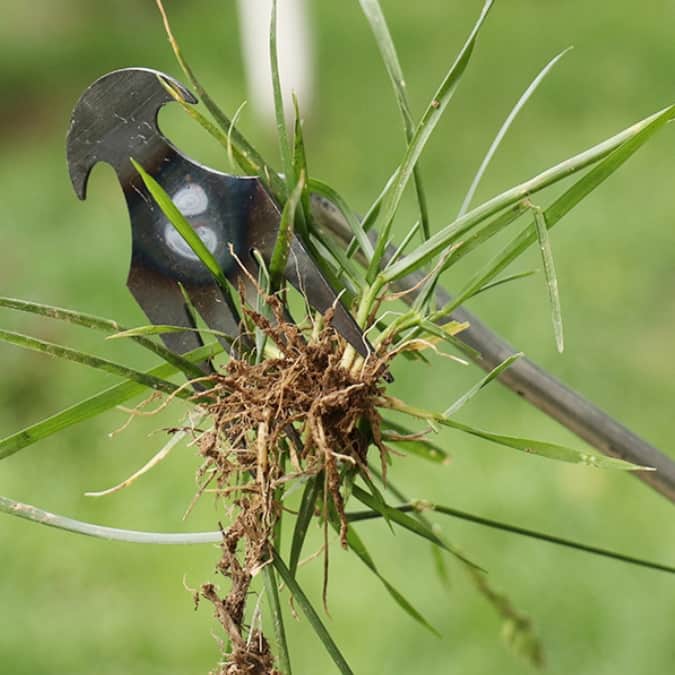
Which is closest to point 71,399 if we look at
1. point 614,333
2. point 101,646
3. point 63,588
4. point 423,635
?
point 63,588

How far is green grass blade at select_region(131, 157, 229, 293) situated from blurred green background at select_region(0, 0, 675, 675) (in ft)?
1.50

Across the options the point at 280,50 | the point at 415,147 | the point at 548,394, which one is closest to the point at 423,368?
the point at 280,50

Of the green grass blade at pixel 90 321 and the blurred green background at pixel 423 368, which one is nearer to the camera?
the green grass blade at pixel 90 321

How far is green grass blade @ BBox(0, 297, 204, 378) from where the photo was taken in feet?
1.30

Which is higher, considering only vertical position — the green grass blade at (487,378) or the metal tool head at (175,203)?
the metal tool head at (175,203)

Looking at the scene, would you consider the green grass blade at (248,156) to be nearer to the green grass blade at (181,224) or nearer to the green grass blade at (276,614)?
the green grass blade at (181,224)

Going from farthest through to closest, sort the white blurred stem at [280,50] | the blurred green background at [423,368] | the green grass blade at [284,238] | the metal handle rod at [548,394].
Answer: the white blurred stem at [280,50]
the blurred green background at [423,368]
the metal handle rod at [548,394]
the green grass blade at [284,238]

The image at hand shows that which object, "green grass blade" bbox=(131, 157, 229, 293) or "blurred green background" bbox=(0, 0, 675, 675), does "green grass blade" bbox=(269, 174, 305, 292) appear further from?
"blurred green background" bbox=(0, 0, 675, 675)

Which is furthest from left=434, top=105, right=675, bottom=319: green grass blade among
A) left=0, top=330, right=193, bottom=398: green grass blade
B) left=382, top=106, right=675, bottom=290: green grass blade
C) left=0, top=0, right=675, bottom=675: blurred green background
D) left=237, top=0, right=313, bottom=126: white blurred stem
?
left=237, top=0, right=313, bottom=126: white blurred stem

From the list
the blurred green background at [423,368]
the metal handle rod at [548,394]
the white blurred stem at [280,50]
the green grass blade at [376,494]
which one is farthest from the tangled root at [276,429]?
the white blurred stem at [280,50]

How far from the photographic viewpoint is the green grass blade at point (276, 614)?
40 centimetres

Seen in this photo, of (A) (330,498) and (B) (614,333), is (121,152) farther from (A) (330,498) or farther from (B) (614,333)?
(B) (614,333)

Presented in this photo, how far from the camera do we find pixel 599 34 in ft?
11.0

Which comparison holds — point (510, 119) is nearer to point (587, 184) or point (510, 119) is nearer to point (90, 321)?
point (587, 184)
